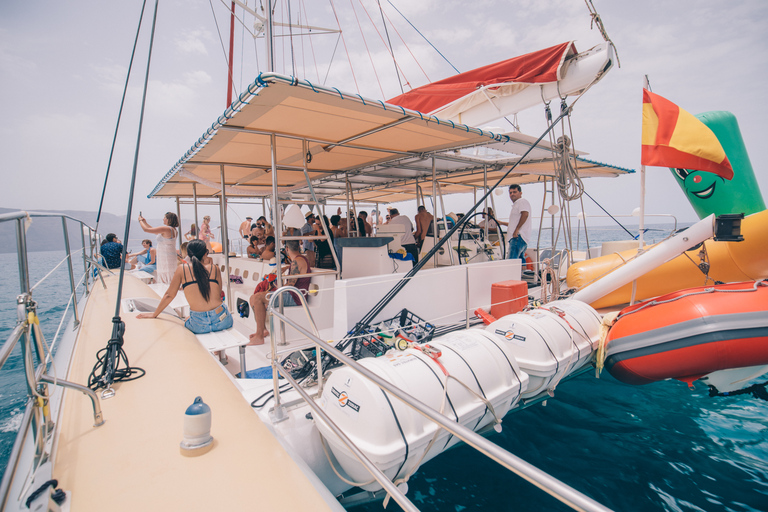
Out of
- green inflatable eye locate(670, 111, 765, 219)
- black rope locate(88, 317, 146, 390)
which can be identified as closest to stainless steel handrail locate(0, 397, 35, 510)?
black rope locate(88, 317, 146, 390)

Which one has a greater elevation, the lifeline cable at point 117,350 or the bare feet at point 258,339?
the lifeline cable at point 117,350

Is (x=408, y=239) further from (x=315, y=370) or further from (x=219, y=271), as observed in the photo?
(x=315, y=370)

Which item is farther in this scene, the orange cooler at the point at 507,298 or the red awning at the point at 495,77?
the orange cooler at the point at 507,298

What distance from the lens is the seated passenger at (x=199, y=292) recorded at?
3414mm

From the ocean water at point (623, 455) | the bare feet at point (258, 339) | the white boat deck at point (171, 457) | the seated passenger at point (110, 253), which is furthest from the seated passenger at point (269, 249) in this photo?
the seated passenger at point (110, 253)

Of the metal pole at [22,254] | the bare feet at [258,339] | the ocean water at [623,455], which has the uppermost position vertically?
the metal pole at [22,254]

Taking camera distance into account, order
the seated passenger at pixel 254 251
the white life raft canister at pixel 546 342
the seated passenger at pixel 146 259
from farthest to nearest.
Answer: the seated passenger at pixel 146 259, the seated passenger at pixel 254 251, the white life raft canister at pixel 546 342

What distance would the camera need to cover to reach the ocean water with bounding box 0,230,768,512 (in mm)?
2676

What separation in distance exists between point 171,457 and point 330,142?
3.53 m

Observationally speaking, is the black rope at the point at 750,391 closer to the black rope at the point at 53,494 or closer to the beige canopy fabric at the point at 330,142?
the beige canopy fabric at the point at 330,142

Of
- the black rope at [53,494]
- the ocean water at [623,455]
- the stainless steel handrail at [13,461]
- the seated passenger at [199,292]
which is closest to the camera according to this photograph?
the stainless steel handrail at [13,461]

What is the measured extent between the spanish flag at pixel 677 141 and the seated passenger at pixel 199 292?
→ 467cm

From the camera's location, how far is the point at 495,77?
4.45m

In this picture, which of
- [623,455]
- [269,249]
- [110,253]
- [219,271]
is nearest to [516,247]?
[623,455]
